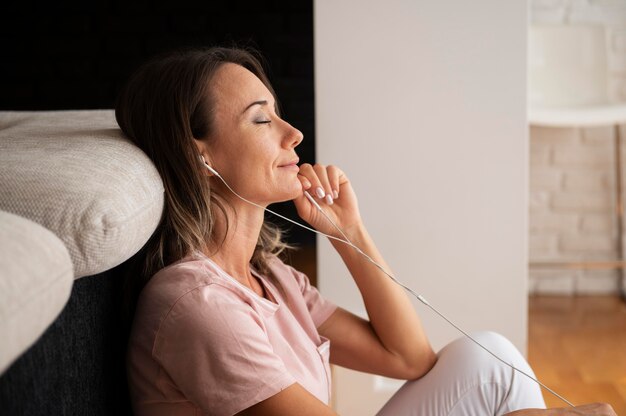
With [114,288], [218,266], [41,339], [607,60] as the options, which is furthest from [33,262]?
[607,60]

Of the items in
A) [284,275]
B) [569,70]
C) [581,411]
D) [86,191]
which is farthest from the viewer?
[569,70]

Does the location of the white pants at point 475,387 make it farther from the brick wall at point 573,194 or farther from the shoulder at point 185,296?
the brick wall at point 573,194

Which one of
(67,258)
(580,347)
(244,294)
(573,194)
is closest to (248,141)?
(244,294)

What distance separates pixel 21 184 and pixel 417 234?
4.81 feet

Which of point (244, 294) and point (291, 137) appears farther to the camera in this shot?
point (291, 137)

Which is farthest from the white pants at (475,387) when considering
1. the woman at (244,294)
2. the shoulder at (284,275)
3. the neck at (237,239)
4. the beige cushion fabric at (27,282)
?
the beige cushion fabric at (27,282)

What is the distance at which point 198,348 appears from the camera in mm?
1029

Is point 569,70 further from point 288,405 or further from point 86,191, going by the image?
point 86,191

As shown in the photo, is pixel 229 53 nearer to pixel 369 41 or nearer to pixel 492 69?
pixel 369 41

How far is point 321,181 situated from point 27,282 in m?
0.96

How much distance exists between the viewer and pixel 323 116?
2.13m

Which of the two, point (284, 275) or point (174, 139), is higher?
point (174, 139)

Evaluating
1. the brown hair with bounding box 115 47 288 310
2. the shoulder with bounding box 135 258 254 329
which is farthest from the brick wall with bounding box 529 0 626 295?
the shoulder with bounding box 135 258 254 329

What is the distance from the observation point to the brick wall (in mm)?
3602
